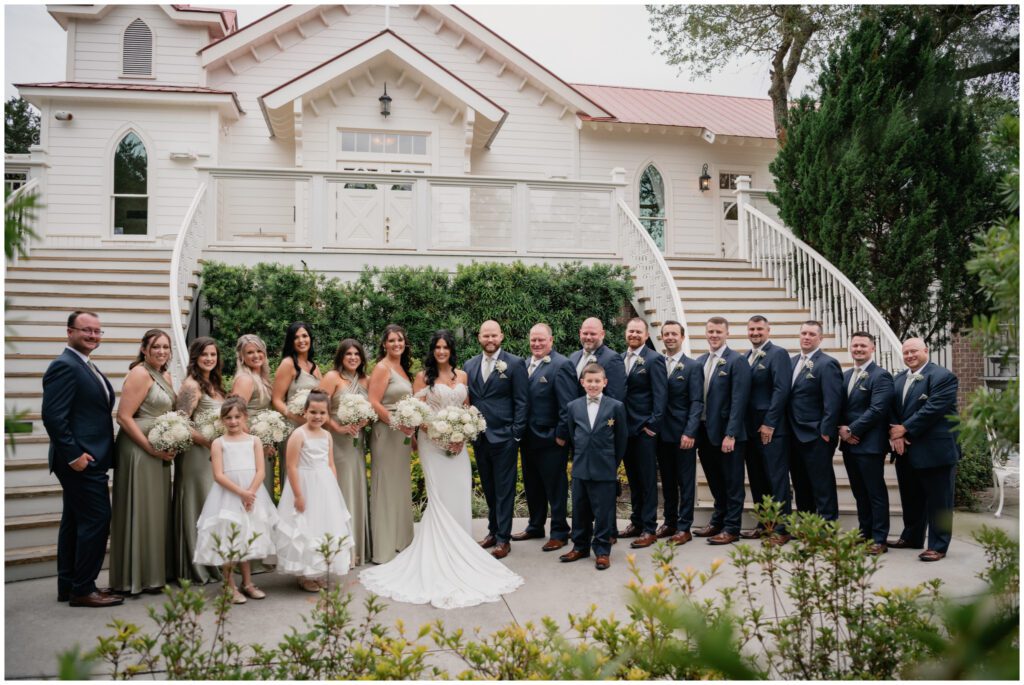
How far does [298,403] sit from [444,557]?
1.81 metres

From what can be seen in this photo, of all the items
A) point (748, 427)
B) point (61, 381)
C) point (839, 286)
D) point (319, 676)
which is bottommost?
point (319, 676)

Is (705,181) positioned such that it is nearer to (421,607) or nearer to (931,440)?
(931,440)

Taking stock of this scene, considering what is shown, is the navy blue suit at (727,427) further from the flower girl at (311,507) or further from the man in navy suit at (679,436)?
the flower girl at (311,507)

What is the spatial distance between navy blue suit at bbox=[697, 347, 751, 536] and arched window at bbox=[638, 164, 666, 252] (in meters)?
11.0

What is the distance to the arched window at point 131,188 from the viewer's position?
14695mm

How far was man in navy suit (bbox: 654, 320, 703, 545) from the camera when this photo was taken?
7.04 m

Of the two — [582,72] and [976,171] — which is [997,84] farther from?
[582,72]

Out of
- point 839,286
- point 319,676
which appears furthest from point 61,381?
point 839,286

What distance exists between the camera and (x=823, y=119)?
11367 millimetres

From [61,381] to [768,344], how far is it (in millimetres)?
6325

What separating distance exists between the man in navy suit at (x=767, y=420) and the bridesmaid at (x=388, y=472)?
342 centimetres

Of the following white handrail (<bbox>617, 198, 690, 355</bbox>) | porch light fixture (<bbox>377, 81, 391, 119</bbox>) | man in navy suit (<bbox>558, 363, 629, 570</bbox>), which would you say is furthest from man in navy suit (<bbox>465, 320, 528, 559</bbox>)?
porch light fixture (<bbox>377, 81, 391, 119</bbox>)

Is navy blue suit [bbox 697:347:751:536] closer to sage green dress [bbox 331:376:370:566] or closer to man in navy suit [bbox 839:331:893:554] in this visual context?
man in navy suit [bbox 839:331:893:554]

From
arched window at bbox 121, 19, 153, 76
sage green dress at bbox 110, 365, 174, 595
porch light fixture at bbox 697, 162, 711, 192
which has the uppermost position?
arched window at bbox 121, 19, 153, 76
